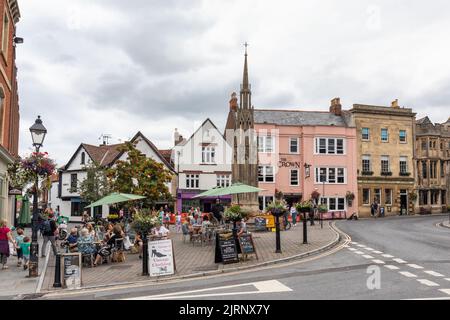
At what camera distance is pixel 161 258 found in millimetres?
12953

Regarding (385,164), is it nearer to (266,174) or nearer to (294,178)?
(294,178)

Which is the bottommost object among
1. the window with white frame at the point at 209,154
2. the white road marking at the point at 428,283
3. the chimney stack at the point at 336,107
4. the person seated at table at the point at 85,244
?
the white road marking at the point at 428,283

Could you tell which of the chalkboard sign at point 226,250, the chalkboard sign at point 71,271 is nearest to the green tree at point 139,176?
the chalkboard sign at point 226,250

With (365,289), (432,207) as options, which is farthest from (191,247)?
(432,207)

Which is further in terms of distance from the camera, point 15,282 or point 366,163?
→ point 366,163

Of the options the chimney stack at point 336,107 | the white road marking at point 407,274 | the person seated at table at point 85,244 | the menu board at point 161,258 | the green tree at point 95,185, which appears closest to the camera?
the white road marking at point 407,274

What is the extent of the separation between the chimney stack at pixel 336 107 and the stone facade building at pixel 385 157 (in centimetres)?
232

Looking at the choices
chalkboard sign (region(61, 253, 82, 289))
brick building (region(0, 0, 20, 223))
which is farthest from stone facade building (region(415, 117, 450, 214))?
chalkboard sign (region(61, 253, 82, 289))

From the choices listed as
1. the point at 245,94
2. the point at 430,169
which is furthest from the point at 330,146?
the point at 245,94

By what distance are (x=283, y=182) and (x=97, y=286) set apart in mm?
33878

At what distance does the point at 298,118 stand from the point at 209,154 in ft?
34.3

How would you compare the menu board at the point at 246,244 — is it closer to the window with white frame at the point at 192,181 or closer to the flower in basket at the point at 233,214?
the flower in basket at the point at 233,214

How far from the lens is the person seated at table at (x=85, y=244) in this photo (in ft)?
50.9
